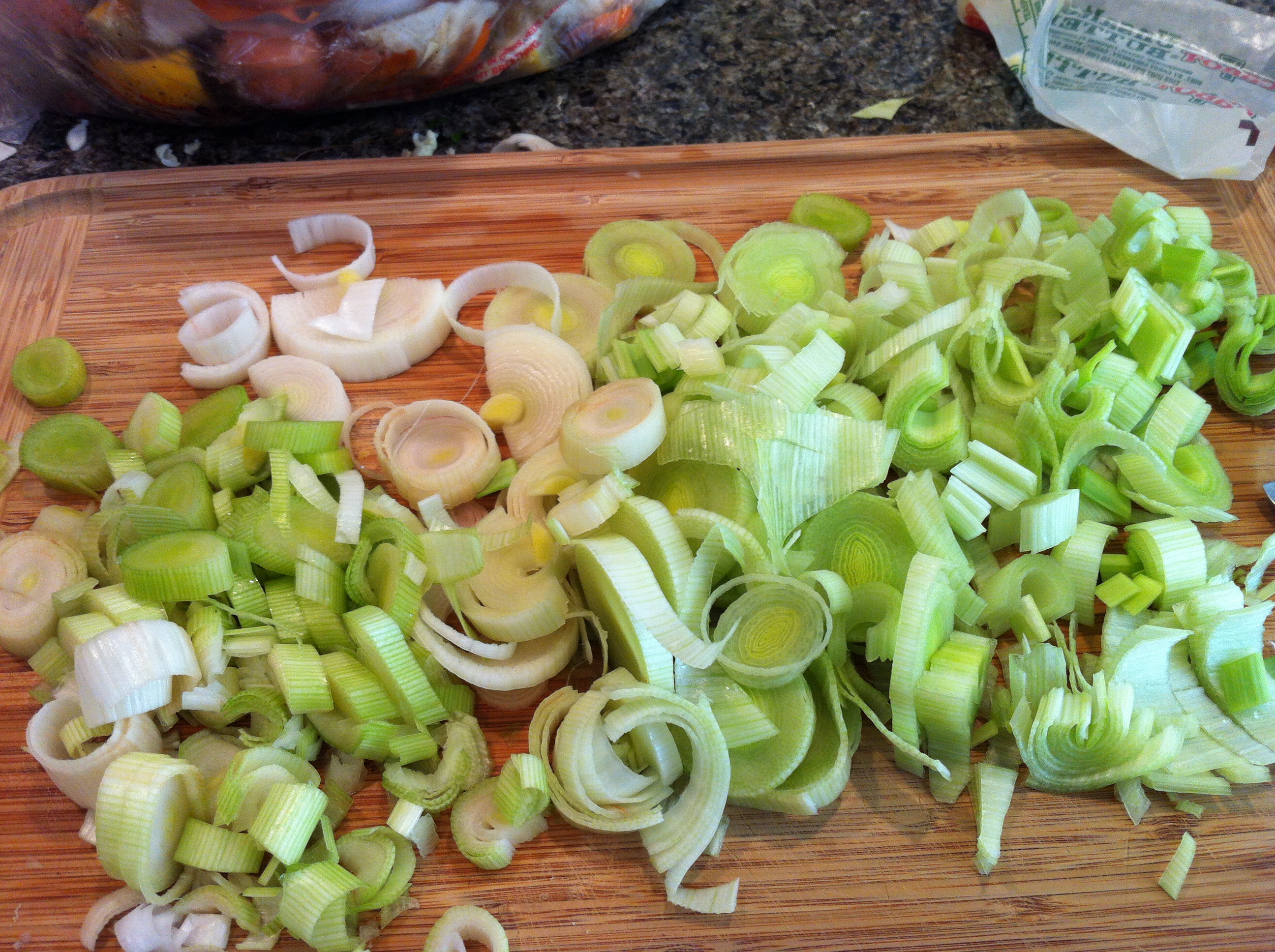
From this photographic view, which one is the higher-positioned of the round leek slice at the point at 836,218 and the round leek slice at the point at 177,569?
the round leek slice at the point at 836,218

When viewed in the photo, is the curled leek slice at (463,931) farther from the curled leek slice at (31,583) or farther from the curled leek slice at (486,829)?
the curled leek slice at (31,583)

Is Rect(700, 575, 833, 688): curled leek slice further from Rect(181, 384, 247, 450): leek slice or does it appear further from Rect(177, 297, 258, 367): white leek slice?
Rect(177, 297, 258, 367): white leek slice

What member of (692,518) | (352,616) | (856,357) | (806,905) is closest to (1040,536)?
(856,357)

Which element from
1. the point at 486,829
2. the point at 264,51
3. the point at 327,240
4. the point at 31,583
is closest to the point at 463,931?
the point at 486,829

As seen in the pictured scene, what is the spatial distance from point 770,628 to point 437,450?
707 millimetres

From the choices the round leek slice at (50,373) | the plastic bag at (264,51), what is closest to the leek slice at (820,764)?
the round leek slice at (50,373)

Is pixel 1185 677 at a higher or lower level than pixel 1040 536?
lower

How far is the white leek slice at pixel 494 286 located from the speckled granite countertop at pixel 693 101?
58cm

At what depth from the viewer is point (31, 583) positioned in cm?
158

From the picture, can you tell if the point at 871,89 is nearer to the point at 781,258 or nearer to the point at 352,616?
the point at 781,258

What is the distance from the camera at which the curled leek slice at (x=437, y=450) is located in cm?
170

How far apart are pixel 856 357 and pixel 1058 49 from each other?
3.66ft

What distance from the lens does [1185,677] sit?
1.53 metres

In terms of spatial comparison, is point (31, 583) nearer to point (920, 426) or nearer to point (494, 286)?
point (494, 286)
